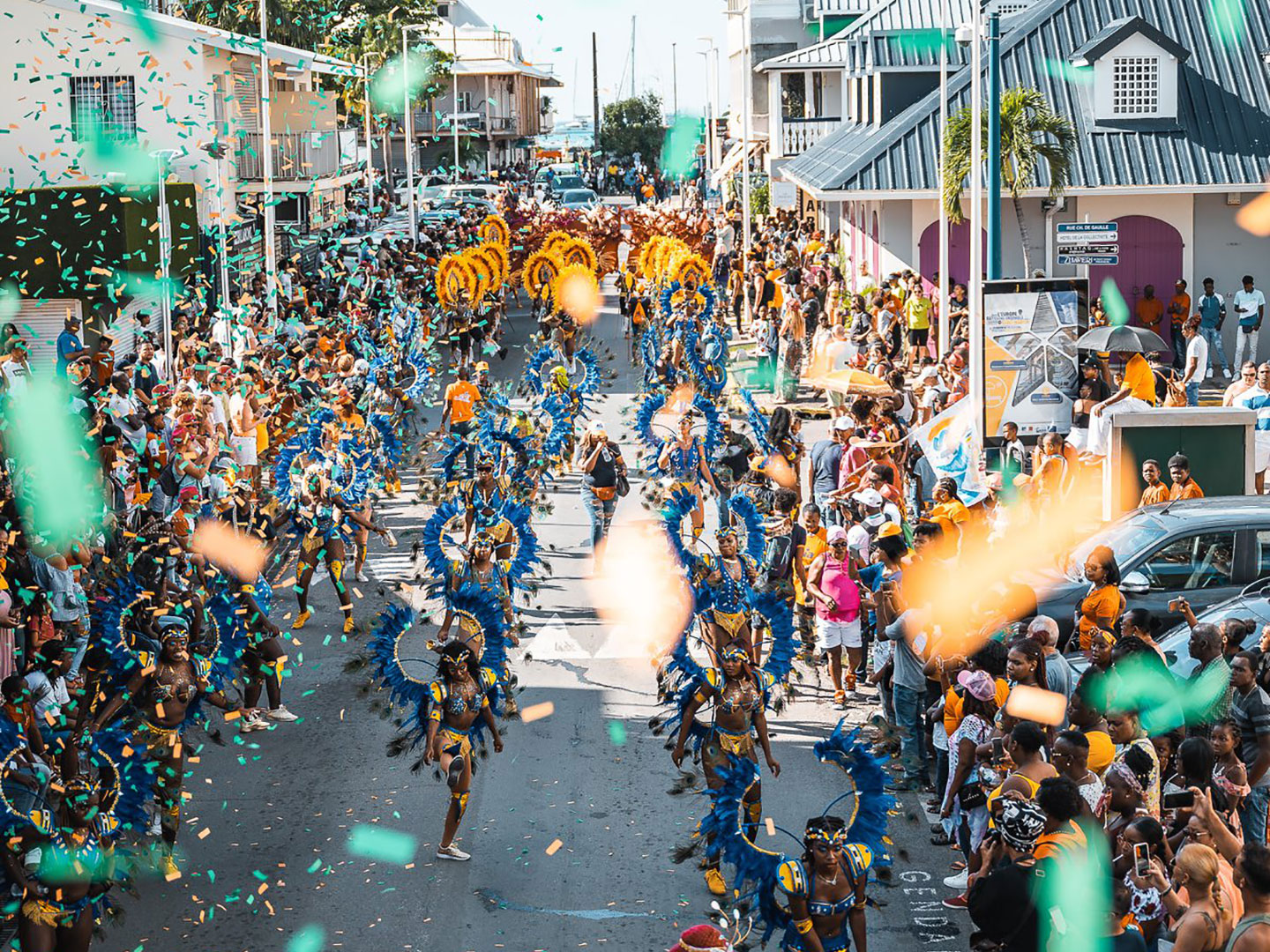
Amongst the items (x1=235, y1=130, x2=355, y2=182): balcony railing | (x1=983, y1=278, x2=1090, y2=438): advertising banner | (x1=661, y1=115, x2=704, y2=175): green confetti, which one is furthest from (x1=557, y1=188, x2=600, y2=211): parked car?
(x1=983, y1=278, x2=1090, y2=438): advertising banner

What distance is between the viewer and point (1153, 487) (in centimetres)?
1518

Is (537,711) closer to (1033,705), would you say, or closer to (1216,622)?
(1033,705)

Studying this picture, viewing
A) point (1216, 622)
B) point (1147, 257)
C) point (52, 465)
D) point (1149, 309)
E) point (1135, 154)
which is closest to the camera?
point (1216, 622)

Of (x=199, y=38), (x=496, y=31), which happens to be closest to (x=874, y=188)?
(x=199, y=38)

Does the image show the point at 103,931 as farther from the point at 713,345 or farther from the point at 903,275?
the point at 903,275

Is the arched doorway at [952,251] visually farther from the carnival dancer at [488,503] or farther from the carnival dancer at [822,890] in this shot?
the carnival dancer at [822,890]

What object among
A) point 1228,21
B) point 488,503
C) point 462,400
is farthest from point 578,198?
point 488,503

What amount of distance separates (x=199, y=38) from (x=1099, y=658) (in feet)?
92.3

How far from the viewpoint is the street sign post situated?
78.6ft

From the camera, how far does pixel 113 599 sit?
1192cm

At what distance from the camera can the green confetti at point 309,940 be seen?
9.70 m

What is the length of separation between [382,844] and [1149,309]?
69.8 feet

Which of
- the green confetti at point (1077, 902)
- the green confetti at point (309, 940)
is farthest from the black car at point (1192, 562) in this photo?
the green confetti at point (309, 940)

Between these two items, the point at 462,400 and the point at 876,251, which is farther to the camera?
the point at 876,251
